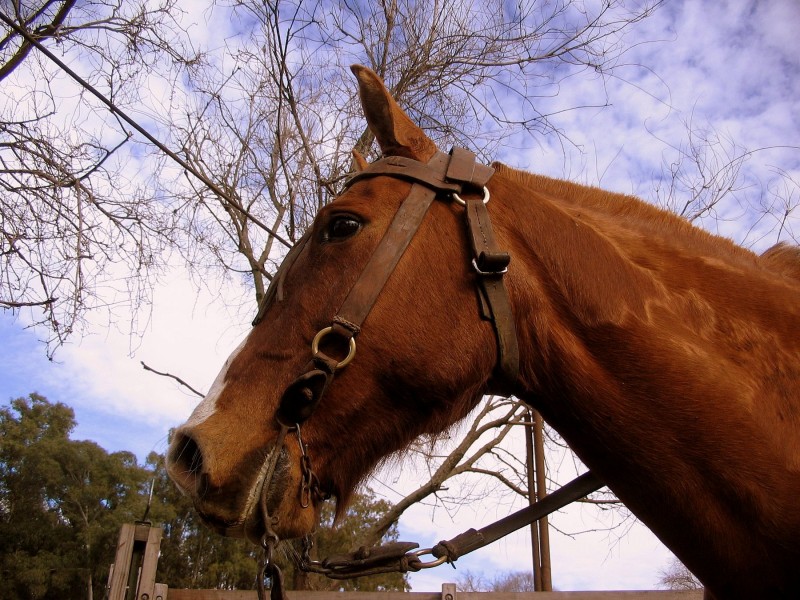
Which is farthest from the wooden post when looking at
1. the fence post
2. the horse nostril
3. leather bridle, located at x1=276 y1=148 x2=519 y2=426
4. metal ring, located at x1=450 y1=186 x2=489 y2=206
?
metal ring, located at x1=450 y1=186 x2=489 y2=206

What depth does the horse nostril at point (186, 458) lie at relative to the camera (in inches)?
65.1

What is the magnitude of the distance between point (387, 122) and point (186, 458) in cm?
134

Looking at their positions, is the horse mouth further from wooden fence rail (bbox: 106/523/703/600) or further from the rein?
wooden fence rail (bbox: 106/523/703/600)

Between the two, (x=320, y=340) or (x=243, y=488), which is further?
(x=320, y=340)

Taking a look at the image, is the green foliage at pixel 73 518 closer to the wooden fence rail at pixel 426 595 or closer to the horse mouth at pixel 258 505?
the wooden fence rail at pixel 426 595

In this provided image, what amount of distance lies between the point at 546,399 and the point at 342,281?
76 centimetres

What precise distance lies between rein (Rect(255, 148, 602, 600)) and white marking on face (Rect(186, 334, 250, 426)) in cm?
19

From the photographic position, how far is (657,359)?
1783 mm

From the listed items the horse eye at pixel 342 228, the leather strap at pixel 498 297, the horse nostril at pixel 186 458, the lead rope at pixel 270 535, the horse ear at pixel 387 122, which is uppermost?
the horse ear at pixel 387 122

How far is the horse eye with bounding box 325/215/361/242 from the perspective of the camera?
1970 millimetres

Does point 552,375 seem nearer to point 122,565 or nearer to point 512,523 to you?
point 512,523

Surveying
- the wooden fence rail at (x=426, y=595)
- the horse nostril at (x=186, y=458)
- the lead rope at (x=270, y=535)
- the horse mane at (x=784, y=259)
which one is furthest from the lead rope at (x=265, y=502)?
the wooden fence rail at (x=426, y=595)

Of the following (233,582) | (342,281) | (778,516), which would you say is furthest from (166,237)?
(233,582)

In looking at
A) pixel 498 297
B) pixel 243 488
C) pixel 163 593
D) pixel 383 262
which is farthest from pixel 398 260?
pixel 163 593
